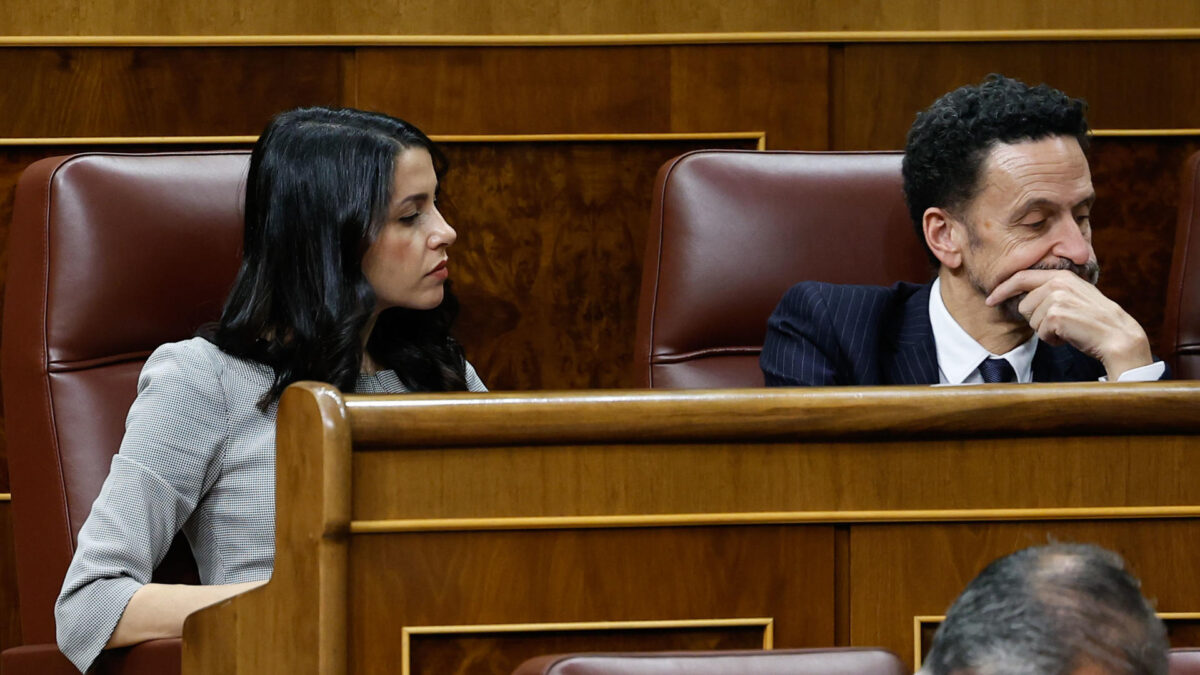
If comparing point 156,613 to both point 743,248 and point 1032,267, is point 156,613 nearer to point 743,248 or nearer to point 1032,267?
point 743,248

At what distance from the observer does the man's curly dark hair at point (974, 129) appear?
1.06m

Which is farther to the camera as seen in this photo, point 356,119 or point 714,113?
point 714,113

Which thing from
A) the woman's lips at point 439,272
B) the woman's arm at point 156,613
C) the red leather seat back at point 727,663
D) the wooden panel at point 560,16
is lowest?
the woman's arm at point 156,613

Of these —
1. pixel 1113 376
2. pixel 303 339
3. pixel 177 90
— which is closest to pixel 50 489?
pixel 303 339

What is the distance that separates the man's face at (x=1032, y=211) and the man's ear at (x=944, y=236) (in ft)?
0.05

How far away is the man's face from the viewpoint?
1.05 m

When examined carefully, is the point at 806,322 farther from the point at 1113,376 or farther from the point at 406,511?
the point at 406,511

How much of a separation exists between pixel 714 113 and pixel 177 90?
516mm

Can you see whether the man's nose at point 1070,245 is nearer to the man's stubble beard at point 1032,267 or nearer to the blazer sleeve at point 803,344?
the man's stubble beard at point 1032,267

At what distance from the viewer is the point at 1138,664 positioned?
36 centimetres

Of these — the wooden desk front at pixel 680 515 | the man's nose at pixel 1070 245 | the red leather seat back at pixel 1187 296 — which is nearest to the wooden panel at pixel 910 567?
the wooden desk front at pixel 680 515

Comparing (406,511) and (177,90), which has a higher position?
(177,90)

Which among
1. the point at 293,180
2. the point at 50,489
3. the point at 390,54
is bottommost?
the point at 50,489

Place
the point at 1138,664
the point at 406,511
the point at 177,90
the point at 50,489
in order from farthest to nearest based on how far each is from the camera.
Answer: the point at 177,90, the point at 50,489, the point at 406,511, the point at 1138,664
